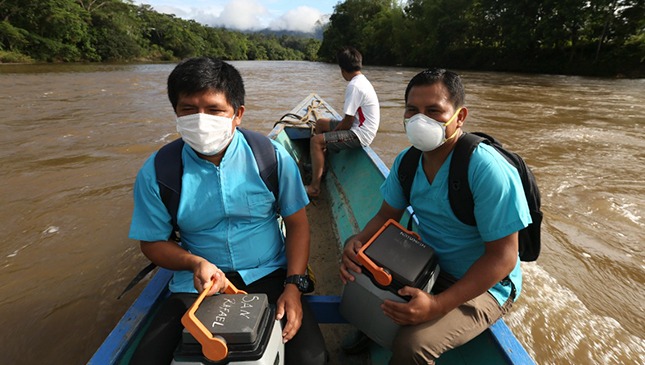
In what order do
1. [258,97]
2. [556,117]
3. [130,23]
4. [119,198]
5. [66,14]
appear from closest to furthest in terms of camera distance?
[119,198] < [556,117] < [258,97] < [66,14] < [130,23]

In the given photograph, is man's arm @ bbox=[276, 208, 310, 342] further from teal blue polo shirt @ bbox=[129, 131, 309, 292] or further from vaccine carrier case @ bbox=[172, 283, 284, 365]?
vaccine carrier case @ bbox=[172, 283, 284, 365]

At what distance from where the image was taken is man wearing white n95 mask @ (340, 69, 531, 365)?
1.27m

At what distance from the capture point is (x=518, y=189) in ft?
4.15

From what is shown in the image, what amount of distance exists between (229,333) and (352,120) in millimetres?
3004

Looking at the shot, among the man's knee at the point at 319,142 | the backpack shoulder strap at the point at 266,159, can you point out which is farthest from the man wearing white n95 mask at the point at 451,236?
the man's knee at the point at 319,142

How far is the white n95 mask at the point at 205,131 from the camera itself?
53.8 inches

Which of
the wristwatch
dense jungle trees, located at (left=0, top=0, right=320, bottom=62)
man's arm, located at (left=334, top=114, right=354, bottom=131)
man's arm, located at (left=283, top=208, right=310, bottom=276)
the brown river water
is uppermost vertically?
dense jungle trees, located at (left=0, top=0, right=320, bottom=62)

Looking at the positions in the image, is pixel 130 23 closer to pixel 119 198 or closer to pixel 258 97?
pixel 258 97

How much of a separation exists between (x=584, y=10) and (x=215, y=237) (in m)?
27.5

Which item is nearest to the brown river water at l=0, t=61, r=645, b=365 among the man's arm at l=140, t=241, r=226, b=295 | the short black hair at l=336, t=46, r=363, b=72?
the man's arm at l=140, t=241, r=226, b=295

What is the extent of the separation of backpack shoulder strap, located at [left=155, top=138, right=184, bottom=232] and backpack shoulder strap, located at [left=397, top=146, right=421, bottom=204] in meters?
0.98

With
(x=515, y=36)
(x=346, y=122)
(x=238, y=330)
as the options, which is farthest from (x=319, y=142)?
(x=515, y=36)

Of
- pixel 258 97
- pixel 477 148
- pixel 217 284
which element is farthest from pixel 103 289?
pixel 258 97

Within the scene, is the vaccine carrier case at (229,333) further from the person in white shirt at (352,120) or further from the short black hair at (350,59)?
the short black hair at (350,59)
